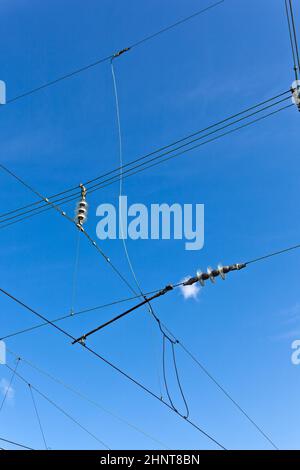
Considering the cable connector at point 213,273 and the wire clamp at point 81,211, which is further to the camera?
the wire clamp at point 81,211

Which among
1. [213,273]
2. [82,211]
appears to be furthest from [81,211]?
[213,273]

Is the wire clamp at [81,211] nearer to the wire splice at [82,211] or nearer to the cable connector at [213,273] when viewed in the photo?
the wire splice at [82,211]

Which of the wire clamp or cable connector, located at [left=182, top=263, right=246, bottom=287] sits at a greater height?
the wire clamp

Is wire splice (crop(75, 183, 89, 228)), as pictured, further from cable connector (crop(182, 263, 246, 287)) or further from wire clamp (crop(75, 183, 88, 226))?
cable connector (crop(182, 263, 246, 287))

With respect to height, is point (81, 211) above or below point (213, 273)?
above

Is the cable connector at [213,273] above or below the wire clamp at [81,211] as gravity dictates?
below

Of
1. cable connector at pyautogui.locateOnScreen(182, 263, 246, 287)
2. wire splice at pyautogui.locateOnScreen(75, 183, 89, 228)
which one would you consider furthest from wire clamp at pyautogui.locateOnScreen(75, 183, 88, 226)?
cable connector at pyautogui.locateOnScreen(182, 263, 246, 287)

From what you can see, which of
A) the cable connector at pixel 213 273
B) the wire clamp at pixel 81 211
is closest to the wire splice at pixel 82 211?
the wire clamp at pixel 81 211

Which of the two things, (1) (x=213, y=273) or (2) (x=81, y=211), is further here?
(2) (x=81, y=211)

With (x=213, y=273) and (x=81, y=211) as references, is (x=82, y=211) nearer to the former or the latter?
(x=81, y=211)
